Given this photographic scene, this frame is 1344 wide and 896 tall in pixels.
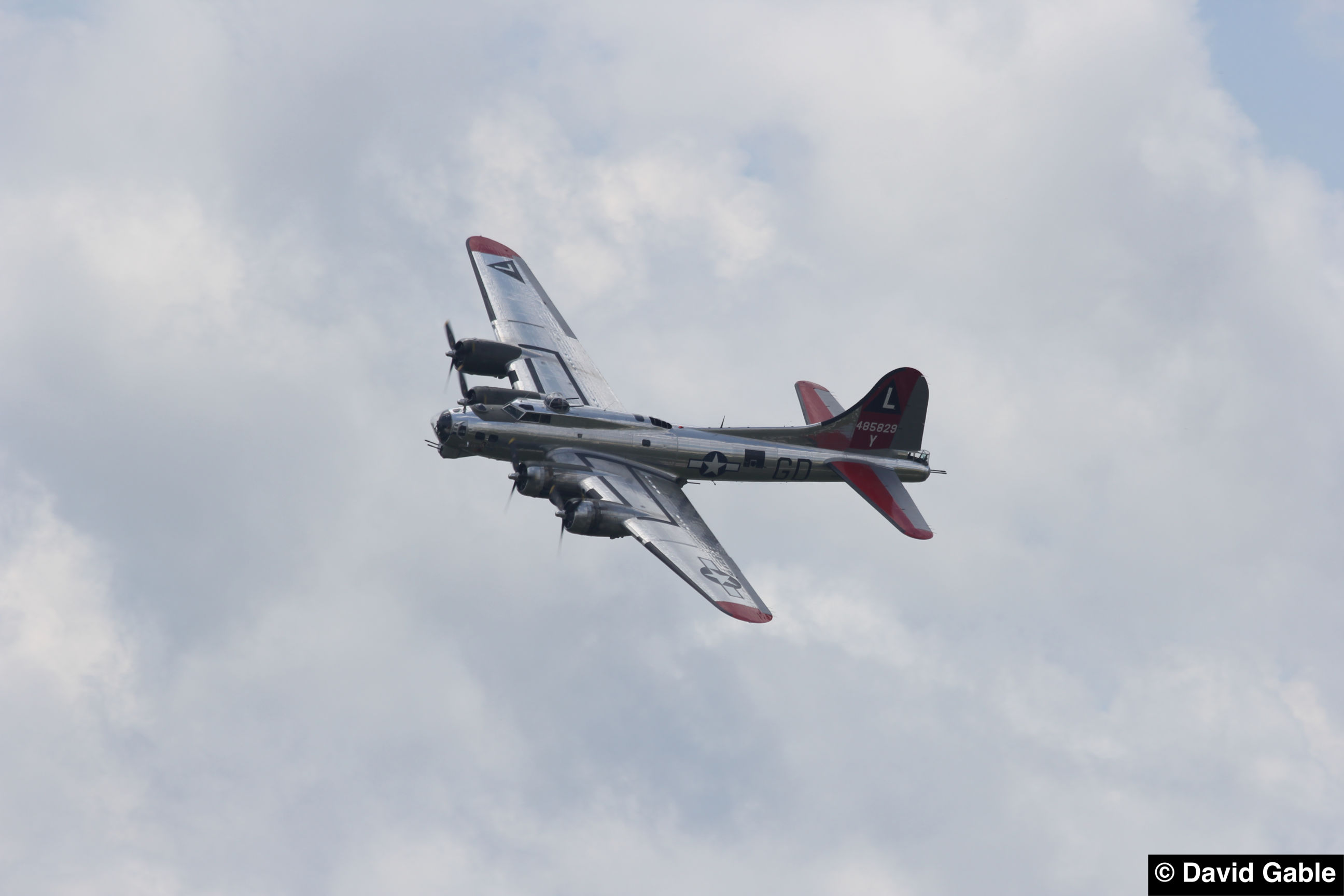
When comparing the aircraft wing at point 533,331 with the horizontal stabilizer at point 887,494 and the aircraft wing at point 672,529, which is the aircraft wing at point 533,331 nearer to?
the aircraft wing at point 672,529

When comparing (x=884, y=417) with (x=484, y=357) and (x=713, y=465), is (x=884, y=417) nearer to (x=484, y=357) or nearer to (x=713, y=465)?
(x=713, y=465)

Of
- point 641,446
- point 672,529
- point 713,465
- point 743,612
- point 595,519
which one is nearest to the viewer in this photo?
point 743,612

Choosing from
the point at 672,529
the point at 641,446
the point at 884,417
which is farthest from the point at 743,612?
the point at 884,417

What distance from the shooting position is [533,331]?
58.9 m

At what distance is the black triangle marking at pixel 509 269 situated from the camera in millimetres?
62750

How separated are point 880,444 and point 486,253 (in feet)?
69.4

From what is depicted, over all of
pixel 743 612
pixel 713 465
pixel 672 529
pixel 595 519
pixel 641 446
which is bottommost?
pixel 743 612

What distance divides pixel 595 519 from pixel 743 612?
637 cm

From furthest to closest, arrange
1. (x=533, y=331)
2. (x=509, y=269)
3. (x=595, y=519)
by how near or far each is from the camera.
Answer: (x=509, y=269) < (x=533, y=331) < (x=595, y=519)

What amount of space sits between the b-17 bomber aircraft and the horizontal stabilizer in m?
0.05

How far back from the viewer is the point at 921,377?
182 feet

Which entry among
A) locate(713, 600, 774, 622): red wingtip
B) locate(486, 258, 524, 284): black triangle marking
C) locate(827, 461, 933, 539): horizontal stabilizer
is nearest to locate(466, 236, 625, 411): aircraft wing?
locate(486, 258, 524, 284): black triangle marking

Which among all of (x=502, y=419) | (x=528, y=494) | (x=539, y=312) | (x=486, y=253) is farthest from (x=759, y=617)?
(x=486, y=253)

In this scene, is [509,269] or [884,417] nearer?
[884,417]
